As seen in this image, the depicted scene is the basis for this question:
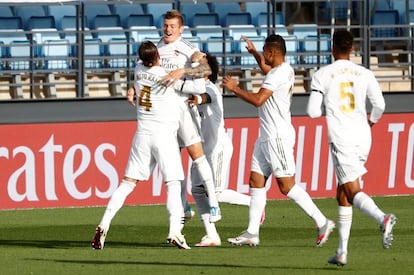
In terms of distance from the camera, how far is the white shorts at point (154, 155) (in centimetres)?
1443

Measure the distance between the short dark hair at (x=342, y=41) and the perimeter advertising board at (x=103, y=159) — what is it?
8903 mm

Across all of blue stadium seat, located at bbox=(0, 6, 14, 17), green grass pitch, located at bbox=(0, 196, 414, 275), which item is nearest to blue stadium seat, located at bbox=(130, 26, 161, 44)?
blue stadium seat, located at bbox=(0, 6, 14, 17)

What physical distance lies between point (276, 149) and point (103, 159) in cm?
704

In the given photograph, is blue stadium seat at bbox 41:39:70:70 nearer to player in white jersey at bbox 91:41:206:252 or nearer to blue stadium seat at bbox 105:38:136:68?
blue stadium seat at bbox 105:38:136:68

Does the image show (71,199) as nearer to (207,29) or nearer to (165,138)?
(207,29)

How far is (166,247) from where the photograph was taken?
15.0m

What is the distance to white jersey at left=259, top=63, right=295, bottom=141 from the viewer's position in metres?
14.4

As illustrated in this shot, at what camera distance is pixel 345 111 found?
12.8 metres

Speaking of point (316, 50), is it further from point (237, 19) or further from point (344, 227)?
point (344, 227)

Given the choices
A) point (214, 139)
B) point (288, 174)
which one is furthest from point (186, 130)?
point (288, 174)

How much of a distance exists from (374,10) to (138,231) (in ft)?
36.0

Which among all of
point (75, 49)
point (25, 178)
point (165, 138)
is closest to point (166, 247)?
point (165, 138)

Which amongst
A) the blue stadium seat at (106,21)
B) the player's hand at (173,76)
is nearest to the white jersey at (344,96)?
the player's hand at (173,76)

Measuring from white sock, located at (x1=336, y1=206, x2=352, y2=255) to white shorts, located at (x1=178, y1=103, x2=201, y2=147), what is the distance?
8.89 feet
